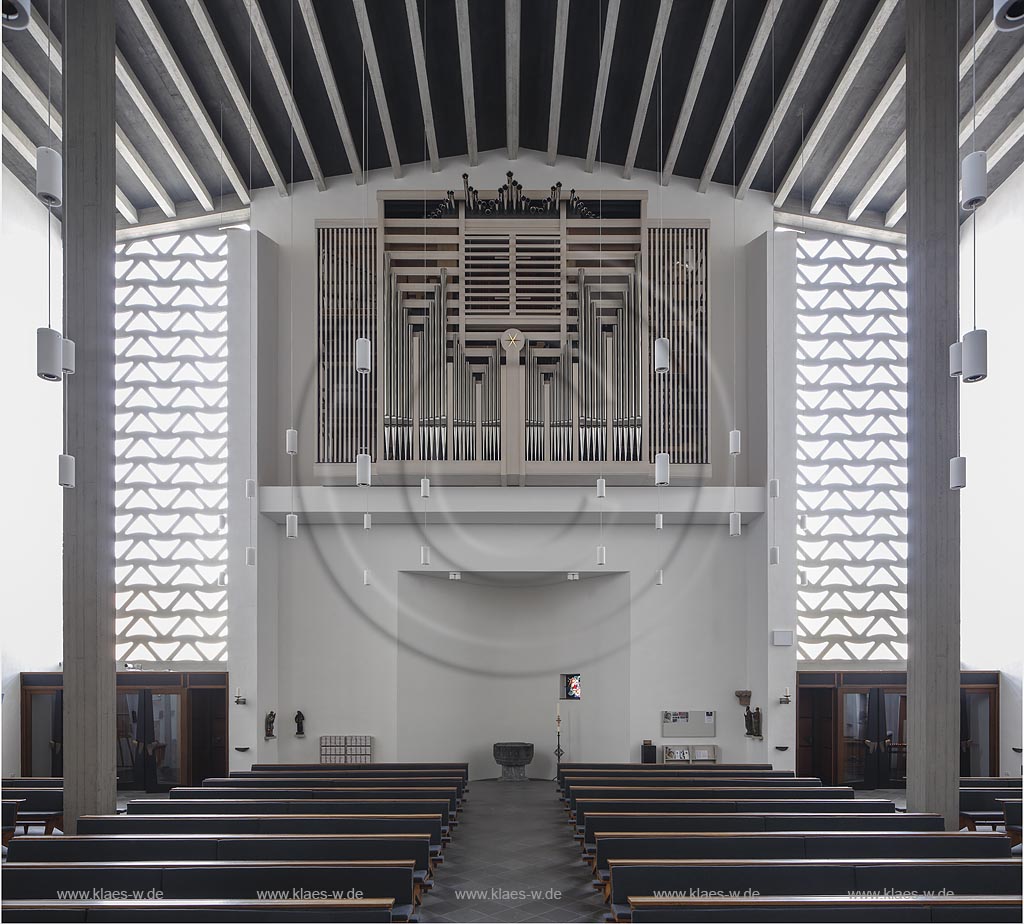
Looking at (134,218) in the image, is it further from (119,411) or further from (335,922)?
(335,922)

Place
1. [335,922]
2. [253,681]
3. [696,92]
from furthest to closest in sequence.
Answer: [253,681] < [696,92] < [335,922]

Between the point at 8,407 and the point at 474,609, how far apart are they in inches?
260

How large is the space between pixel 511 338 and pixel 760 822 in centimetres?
675

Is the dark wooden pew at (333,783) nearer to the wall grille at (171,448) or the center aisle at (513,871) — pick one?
the center aisle at (513,871)

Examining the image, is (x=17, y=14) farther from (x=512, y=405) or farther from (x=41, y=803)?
(x=512, y=405)

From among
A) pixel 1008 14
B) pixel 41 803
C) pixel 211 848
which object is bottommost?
pixel 41 803

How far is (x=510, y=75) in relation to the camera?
10.7 metres

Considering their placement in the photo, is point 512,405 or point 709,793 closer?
point 709,793

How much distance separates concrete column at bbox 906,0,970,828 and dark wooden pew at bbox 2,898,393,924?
4962mm

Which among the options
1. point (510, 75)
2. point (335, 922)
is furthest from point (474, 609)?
point (335, 922)

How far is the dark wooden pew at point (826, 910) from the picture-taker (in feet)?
15.9

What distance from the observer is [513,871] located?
332 inches

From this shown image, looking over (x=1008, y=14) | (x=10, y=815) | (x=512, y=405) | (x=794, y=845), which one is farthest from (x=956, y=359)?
(x=10, y=815)

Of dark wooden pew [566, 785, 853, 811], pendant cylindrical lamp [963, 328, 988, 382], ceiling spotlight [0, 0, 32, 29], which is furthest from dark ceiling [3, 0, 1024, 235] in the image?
dark wooden pew [566, 785, 853, 811]
